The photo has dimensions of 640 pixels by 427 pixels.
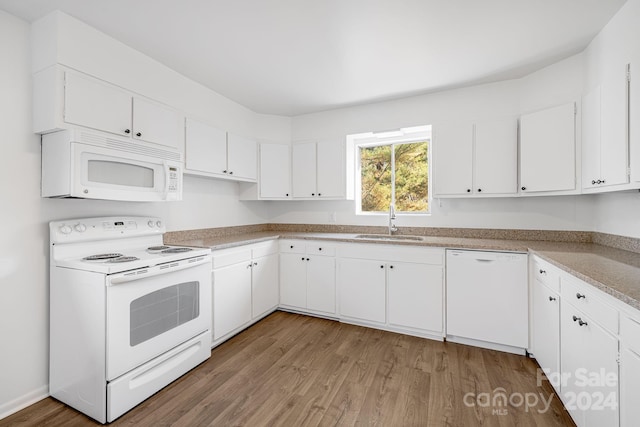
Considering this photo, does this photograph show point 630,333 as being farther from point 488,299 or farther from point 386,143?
point 386,143

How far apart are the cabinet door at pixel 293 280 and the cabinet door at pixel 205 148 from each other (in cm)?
125

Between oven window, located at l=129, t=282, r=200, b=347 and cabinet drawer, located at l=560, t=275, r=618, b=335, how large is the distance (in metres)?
2.42

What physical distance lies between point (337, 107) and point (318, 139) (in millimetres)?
455

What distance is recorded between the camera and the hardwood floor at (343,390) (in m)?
1.66

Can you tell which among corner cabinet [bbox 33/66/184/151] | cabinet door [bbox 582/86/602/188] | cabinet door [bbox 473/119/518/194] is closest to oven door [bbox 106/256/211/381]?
corner cabinet [bbox 33/66/184/151]

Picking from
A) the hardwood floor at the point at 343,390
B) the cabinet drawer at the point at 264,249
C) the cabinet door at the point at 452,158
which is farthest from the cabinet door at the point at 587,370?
the cabinet drawer at the point at 264,249

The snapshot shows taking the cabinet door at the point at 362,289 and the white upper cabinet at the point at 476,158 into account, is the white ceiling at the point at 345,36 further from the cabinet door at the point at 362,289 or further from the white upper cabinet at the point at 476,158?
the cabinet door at the point at 362,289

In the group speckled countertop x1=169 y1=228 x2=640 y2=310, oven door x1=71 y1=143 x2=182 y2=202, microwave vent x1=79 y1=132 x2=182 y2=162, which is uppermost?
microwave vent x1=79 y1=132 x2=182 y2=162

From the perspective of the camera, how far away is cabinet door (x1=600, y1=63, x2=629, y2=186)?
1.70 m

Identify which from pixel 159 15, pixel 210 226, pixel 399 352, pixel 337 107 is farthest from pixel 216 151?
pixel 399 352

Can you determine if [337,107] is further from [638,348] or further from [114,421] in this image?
[114,421]

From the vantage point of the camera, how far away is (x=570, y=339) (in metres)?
1.55

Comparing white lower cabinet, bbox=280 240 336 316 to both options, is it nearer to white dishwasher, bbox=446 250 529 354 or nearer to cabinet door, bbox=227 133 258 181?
cabinet door, bbox=227 133 258 181

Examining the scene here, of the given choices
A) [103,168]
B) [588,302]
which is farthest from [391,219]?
[103,168]
